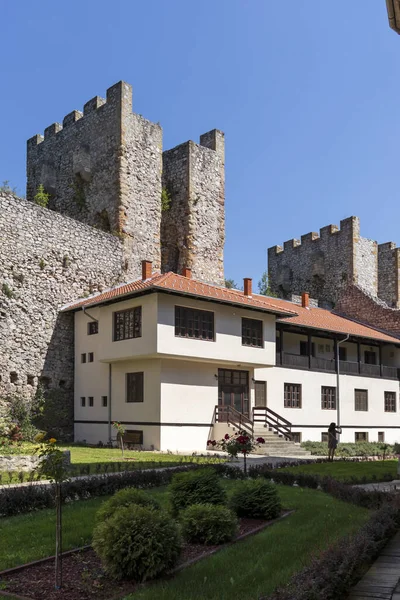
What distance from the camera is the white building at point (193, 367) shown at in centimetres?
2386

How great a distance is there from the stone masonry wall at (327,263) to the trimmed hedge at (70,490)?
1357 inches

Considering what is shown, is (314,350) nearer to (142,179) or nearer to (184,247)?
(184,247)

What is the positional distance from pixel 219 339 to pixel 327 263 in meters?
24.0

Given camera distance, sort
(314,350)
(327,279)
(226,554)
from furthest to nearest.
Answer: (327,279) < (314,350) < (226,554)

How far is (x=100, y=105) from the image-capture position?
115ft

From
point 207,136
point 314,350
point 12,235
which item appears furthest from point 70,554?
point 207,136

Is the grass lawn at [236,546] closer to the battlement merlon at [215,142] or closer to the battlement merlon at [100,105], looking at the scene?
the battlement merlon at [100,105]

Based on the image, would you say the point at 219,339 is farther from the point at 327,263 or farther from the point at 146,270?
the point at 327,263

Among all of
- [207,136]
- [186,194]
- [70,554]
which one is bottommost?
[70,554]

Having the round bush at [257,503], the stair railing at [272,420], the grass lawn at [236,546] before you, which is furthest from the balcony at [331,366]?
the round bush at [257,503]

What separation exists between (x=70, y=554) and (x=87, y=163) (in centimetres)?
2976

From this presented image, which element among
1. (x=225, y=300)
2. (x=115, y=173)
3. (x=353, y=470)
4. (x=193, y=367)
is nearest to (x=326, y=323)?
(x=225, y=300)

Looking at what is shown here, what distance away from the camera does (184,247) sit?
119 ft

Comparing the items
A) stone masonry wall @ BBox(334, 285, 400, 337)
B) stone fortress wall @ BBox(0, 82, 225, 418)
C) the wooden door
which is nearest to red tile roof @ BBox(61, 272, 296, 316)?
stone fortress wall @ BBox(0, 82, 225, 418)
